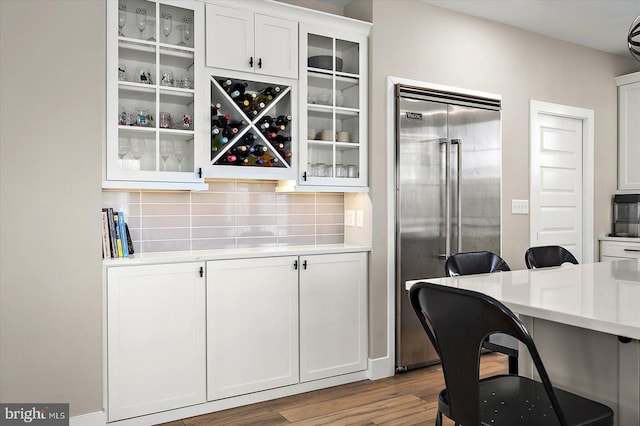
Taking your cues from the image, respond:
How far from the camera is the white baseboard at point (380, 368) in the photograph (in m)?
3.43

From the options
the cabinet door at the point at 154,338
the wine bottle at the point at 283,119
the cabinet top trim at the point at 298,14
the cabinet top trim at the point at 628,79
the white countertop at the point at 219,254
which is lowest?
the cabinet door at the point at 154,338

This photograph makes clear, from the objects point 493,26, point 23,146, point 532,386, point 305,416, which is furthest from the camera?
point 493,26

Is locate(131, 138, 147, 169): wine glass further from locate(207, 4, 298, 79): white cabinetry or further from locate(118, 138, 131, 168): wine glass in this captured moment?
locate(207, 4, 298, 79): white cabinetry

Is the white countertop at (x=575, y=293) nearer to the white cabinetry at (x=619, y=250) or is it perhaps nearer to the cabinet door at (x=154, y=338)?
the cabinet door at (x=154, y=338)

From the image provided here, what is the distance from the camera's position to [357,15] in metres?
3.62

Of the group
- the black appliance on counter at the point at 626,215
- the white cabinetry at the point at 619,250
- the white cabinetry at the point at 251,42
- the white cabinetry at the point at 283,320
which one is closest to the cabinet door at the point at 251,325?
the white cabinetry at the point at 283,320

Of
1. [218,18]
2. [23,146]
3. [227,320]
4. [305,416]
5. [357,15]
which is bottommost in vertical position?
[305,416]

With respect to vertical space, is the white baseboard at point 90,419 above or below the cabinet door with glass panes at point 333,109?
below

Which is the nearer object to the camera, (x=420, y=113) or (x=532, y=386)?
(x=532, y=386)

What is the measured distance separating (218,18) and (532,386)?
101 inches

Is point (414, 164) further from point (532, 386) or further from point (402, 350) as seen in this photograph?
point (532, 386)

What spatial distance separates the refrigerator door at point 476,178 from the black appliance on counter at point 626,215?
1.76 m

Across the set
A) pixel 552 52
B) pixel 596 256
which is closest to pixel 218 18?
pixel 552 52

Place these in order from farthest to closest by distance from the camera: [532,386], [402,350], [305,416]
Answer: [402,350]
[305,416]
[532,386]
